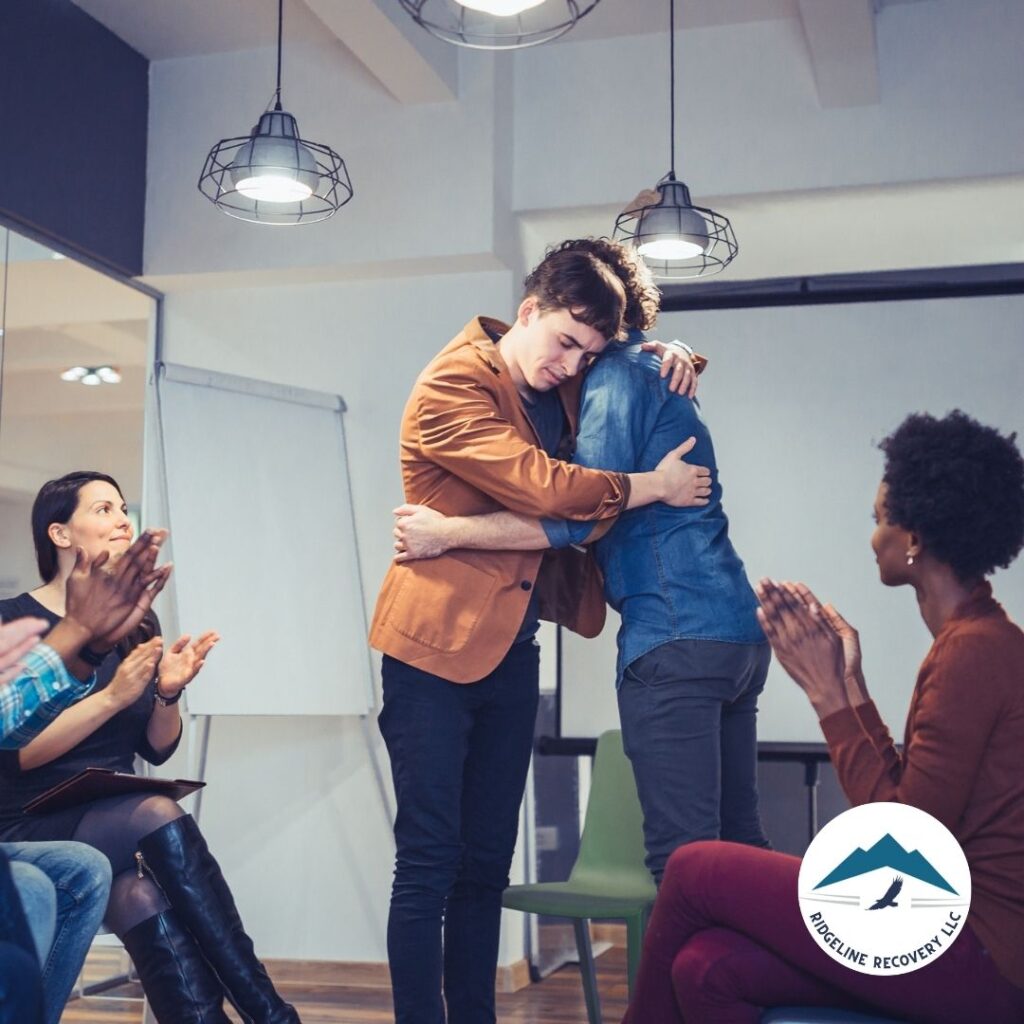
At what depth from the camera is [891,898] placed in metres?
1.46

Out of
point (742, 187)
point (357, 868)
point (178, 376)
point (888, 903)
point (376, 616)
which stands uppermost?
point (742, 187)

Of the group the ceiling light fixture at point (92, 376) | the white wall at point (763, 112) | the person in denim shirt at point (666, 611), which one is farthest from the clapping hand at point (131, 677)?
the white wall at point (763, 112)

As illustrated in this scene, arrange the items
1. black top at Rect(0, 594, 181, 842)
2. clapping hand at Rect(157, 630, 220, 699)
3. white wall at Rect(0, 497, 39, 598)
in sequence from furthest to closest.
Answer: white wall at Rect(0, 497, 39, 598) < clapping hand at Rect(157, 630, 220, 699) < black top at Rect(0, 594, 181, 842)

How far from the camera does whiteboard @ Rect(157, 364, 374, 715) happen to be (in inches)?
139

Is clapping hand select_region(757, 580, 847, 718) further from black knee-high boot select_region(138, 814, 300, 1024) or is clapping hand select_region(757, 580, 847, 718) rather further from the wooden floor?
the wooden floor

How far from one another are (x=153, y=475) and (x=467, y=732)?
2155mm

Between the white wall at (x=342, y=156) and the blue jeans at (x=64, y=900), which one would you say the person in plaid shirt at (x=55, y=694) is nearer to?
the blue jeans at (x=64, y=900)

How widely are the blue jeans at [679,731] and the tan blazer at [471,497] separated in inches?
9.8

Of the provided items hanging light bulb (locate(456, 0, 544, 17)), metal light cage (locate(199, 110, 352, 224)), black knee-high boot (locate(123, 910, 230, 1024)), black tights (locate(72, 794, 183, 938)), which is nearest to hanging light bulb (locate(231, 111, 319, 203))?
metal light cage (locate(199, 110, 352, 224))

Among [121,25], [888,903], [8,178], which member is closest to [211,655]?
[8,178]

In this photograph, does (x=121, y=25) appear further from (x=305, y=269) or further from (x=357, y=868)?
(x=357, y=868)

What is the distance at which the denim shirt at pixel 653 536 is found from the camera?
77.0 inches

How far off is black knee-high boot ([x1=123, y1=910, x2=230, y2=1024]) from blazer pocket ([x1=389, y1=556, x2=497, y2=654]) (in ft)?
2.25

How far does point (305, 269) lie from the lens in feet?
13.1
